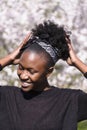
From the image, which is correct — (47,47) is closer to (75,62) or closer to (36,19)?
(75,62)

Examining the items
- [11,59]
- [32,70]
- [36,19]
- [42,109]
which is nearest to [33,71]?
[32,70]

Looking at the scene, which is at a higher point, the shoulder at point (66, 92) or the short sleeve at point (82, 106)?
the shoulder at point (66, 92)

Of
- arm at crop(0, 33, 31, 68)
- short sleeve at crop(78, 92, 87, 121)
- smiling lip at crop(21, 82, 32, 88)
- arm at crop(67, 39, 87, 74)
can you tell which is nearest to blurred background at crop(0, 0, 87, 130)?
arm at crop(0, 33, 31, 68)

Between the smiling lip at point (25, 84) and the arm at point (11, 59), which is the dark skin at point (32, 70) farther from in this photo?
the arm at point (11, 59)

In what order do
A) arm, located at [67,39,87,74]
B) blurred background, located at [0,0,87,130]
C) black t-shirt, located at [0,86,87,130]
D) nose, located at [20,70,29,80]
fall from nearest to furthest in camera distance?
nose, located at [20,70,29,80], black t-shirt, located at [0,86,87,130], arm, located at [67,39,87,74], blurred background, located at [0,0,87,130]

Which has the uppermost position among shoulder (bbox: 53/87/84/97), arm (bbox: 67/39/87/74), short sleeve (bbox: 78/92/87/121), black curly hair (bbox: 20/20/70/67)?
black curly hair (bbox: 20/20/70/67)

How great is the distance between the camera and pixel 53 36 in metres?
4.86

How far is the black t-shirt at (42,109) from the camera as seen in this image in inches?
185

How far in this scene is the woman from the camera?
183 inches

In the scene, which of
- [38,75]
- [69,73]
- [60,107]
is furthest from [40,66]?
[69,73]

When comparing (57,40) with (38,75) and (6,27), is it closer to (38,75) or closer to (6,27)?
(38,75)

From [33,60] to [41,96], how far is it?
→ 36 centimetres

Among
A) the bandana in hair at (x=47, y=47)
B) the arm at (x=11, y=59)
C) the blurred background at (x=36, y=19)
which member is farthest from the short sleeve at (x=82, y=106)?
the blurred background at (x=36, y=19)

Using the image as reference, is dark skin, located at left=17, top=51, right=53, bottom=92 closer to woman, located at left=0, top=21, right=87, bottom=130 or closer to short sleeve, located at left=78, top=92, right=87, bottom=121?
woman, located at left=0, top=21, right=87, bottom=130
